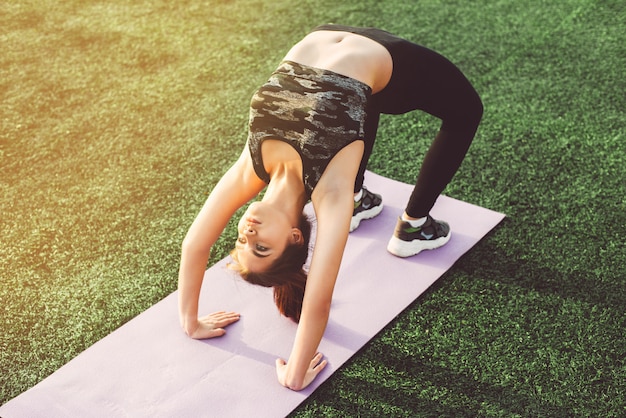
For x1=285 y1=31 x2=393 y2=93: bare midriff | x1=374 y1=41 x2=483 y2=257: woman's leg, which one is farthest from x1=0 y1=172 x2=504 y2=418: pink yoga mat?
x1=285 y1=31 x2=393 y2=93: bare midriff

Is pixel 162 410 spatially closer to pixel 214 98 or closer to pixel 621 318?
pixel 621 318

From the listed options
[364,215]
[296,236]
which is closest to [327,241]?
[296,236]

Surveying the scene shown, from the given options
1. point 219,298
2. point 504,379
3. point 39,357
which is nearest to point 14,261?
point 39,357

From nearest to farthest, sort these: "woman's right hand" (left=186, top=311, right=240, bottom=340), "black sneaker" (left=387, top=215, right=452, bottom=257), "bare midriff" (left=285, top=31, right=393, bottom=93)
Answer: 1. "bare midriff" (left=285, top=31, right=393, bottom=93)
2. "woman's right hand" (left=186, top=311, right=240, bottom=340)
3. "black sneaker" (left=387, top=215, right=452, bottom=257)

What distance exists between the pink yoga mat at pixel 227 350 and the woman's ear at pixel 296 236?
0.53 m

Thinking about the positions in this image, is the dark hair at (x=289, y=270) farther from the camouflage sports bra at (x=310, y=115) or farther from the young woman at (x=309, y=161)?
the camouflage sports bra at (x=310, y=115)

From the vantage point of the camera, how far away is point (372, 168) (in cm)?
326

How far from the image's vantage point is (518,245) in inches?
108

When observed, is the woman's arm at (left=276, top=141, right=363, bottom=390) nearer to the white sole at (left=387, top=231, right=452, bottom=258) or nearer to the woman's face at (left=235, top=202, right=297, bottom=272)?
the woman's face at (left=235, top=202, right=297, bottom=272)

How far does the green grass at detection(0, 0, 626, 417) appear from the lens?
226 cm

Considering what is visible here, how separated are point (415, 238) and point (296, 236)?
2.86 ft

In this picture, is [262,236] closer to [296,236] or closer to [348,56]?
[296,236]

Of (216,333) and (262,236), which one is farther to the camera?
(216,333)

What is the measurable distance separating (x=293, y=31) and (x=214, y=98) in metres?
0.95
